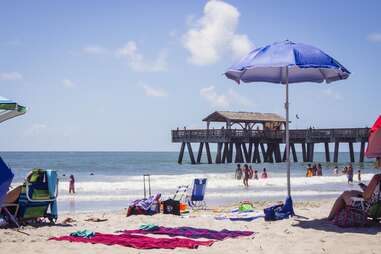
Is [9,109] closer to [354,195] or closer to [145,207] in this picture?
[354,195]

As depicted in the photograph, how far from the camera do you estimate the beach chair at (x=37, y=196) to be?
8.49m

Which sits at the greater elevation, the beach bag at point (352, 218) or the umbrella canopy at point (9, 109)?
the umbrella canopy at point (9, 109)

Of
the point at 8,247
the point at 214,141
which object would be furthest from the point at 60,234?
the point at 214,141

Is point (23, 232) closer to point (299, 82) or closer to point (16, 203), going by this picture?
point (16, 203)

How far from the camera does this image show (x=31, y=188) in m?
8.68

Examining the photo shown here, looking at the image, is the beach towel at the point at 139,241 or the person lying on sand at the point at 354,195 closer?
the beach towel at the point at 139,241

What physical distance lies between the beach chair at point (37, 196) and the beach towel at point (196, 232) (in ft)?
5.88

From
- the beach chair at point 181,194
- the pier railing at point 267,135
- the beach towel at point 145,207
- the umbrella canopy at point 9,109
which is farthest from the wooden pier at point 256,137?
the umbrella canopy at point 9,109

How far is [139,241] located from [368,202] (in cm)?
320

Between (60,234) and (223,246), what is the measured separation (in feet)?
8.58

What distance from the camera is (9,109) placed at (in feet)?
17.1

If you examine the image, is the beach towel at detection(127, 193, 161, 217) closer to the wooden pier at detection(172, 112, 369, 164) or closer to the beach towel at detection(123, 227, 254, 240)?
the beach towel at detection(123, 227, 254, 240)

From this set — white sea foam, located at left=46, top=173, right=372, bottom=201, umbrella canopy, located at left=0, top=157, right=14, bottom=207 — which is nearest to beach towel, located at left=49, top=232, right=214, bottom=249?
umbrella canopy, located at left=0, top=157, right=14, bottom=207

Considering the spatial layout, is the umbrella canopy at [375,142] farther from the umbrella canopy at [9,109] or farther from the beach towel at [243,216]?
→ the umbrella canopy at [9,109]
